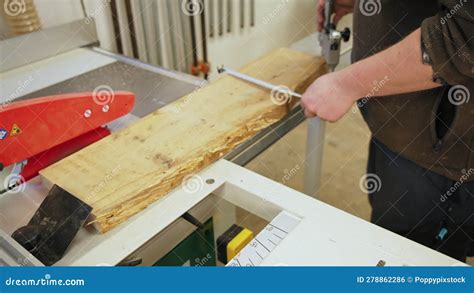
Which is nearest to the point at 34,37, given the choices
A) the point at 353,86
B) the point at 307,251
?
the point at 353,86

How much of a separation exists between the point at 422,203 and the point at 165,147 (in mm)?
729

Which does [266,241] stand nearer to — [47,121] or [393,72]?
[393,72]

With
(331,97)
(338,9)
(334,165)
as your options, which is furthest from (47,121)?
(334,165)

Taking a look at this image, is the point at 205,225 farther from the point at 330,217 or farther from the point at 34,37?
the point at 34,37

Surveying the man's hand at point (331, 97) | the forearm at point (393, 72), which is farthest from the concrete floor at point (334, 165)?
the forearm at point (393, 72)

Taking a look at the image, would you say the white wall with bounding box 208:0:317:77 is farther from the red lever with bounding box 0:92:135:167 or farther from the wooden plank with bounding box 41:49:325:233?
the red lever with bounding box 0:92:135:167

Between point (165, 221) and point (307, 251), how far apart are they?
264 millimetres

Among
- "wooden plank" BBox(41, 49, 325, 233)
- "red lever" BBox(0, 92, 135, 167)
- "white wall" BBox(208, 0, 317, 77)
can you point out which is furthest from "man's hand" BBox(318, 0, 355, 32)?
"white wall" BBox(208, 0, 317, 77)

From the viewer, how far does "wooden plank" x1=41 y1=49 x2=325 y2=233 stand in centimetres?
74

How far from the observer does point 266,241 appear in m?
0.67

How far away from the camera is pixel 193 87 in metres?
1.21

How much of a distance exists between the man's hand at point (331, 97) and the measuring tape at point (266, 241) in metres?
0.30

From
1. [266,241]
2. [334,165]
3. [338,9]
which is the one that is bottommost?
[334,165]

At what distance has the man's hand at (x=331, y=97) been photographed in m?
0.87
